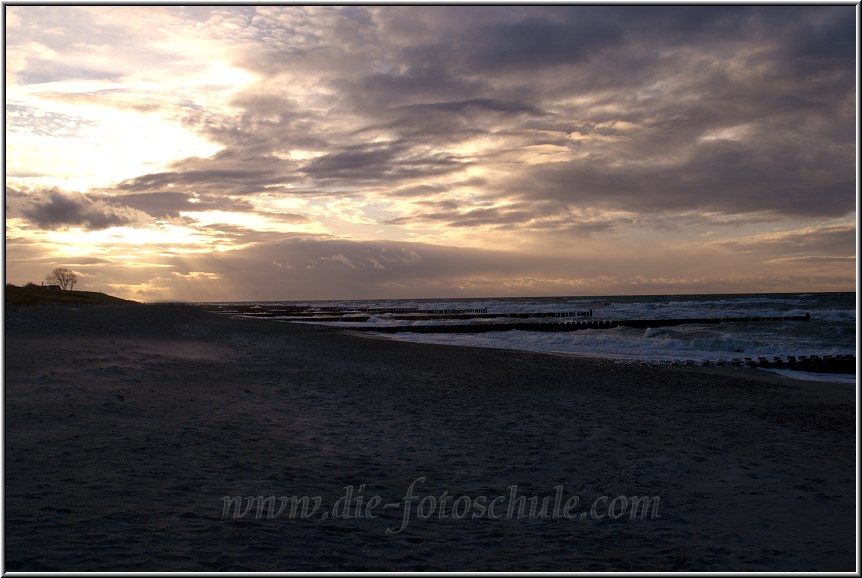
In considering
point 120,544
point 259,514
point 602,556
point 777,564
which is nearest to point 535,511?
point 602,556

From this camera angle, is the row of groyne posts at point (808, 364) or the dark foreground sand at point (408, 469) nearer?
the dark foreground sand at point (408, 469)

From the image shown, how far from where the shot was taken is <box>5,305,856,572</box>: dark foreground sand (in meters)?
5.84

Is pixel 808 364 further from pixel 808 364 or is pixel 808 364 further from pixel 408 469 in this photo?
pixel 408 469

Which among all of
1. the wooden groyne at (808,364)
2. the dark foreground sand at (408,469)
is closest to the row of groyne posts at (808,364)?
the wooden groyne at (808,364)

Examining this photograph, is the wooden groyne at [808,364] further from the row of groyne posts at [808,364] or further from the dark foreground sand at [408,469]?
the dark foreground sand at [408,469]

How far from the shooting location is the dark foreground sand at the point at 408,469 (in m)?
5.84

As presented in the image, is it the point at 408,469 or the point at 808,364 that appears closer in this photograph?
the point at 408,469

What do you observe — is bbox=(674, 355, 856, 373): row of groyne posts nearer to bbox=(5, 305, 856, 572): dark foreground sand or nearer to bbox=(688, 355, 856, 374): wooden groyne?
bbox=(688, 355, 856, 374): wooden groyne

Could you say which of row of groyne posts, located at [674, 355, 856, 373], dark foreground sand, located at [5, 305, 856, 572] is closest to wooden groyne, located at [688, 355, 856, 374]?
row of groyne posts, located at [674, 355, 856, 373]

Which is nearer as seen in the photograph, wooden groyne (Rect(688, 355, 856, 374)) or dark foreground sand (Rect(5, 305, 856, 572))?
dark foreground sand (Rect(5, 305, 856, 572))

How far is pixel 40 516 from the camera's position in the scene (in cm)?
597

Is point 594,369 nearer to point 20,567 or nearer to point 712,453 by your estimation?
point 712,453

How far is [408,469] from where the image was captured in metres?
8.60

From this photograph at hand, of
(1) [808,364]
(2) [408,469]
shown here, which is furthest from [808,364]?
(2) [408,469]
